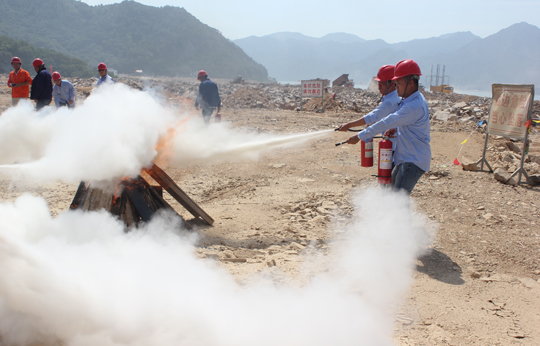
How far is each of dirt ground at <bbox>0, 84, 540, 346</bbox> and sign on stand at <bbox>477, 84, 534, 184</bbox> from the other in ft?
2.91

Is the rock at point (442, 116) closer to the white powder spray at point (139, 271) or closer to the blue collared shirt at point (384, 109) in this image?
the white powder spray at point (139, 271)

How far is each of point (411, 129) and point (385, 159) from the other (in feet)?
1.39

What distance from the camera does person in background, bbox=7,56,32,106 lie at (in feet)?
26.4

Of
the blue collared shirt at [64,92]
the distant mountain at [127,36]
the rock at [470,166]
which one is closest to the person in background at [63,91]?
the blue collared shirt at [64,92]

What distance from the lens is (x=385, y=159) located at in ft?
12.7

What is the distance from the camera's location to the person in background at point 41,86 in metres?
7.80

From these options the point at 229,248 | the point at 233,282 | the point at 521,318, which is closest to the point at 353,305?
the point at 233,282

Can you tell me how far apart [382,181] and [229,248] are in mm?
1907

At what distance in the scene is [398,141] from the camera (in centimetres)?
376

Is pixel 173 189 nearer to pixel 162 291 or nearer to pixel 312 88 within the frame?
pixel 162 291

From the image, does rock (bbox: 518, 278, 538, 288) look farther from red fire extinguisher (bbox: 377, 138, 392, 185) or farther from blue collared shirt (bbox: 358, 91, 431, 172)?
red fire extinguisher (bbox: 377, 138, 392, 185)

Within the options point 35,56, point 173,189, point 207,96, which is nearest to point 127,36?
point 35,56

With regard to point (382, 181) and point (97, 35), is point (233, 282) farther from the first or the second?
point (97, 35)

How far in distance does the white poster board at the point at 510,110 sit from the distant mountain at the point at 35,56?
4516 centimetres
